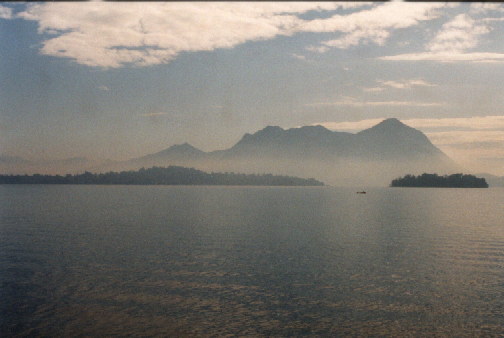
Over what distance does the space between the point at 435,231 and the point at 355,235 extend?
828 inches

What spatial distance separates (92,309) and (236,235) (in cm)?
4536

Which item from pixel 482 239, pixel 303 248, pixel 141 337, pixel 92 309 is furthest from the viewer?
pixel 482 239

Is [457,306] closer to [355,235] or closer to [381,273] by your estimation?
[381,273]

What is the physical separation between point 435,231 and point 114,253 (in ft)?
219

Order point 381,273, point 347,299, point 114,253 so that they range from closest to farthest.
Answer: point 347,299 < point 381,273 < point 114,253

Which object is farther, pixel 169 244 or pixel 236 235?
pixel 236 235

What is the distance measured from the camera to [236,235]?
79000 millimetres

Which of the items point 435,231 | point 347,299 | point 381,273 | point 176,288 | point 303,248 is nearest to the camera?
point 347,299

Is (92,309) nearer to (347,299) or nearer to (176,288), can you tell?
(176,288)

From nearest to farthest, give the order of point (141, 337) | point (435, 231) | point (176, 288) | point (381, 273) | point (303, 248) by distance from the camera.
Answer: point (141, 337), point (176, 288), point (381, 273), point (303, 248), point (435, 231)

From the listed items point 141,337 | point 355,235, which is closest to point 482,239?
point 355,235

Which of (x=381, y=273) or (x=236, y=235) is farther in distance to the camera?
(x=236, y=235)

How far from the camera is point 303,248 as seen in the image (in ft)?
213

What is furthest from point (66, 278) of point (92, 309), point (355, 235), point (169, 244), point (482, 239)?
point (482, 239)
